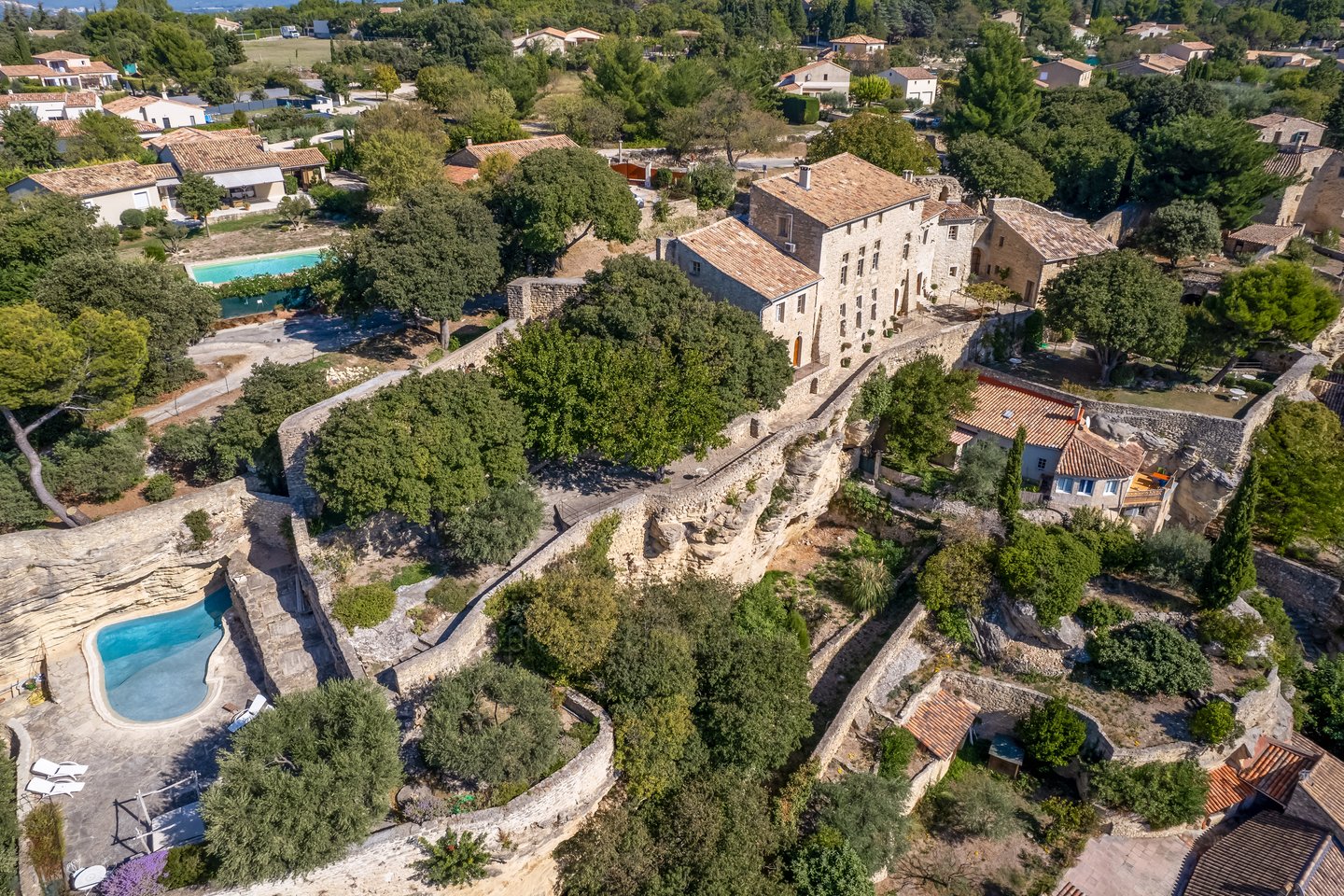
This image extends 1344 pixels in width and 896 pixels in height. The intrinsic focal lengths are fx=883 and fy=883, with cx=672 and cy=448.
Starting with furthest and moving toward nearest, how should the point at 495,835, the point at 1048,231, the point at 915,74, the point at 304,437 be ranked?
the point at 915,74, the point at 1048,231, the point at 304,437, the point at 495,835

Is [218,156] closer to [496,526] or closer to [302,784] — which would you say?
[496,526]

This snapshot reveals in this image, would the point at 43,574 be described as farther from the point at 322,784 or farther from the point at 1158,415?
the point at 1158,415

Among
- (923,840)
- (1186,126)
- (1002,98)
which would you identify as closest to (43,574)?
(923,840)

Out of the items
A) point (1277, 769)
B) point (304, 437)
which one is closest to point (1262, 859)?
point (1277, 769)

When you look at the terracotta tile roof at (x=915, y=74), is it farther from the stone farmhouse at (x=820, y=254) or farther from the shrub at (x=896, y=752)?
the shrub at (x=896, y=752)

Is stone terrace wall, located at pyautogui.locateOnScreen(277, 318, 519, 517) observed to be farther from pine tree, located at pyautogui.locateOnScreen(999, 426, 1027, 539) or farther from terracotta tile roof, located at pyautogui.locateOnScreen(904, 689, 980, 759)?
pine tree, located at pyautogui.locateOnScreen(999, 426, 1027, 539)

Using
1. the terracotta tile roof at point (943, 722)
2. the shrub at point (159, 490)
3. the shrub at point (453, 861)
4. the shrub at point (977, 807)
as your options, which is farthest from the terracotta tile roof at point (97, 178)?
the shrub at point (977, 807)
